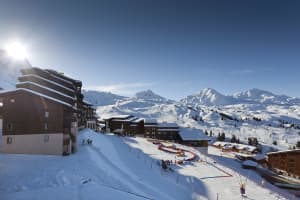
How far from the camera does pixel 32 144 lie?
2630cm

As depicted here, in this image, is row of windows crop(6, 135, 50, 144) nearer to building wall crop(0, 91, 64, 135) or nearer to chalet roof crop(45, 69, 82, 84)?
building wall crop(0, 91, 64, 135)

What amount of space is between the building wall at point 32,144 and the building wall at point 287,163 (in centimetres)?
5481

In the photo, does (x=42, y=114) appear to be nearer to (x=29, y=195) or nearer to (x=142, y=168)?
(x=29, y=195)

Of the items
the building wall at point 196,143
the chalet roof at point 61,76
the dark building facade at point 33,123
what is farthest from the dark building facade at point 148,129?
the dark building facade at point 33,123

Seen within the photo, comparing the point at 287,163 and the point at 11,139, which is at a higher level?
the point at 11,139

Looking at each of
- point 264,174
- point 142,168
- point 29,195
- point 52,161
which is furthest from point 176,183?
point 264,174

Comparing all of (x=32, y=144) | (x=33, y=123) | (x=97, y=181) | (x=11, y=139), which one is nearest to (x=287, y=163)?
(x=97, y=181)

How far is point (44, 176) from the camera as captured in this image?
1911 cm

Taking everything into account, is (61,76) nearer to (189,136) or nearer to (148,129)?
(148,129)

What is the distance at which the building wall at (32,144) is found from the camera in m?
26.3

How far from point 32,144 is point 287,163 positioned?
5898cm

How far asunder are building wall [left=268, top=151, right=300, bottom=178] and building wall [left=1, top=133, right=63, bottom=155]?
54.8m

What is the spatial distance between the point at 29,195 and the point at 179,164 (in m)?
27.3

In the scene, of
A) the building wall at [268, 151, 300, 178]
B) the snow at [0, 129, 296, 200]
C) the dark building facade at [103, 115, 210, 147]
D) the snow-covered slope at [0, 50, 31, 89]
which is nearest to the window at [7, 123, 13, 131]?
the snow at [0, 129, 296, 200]
